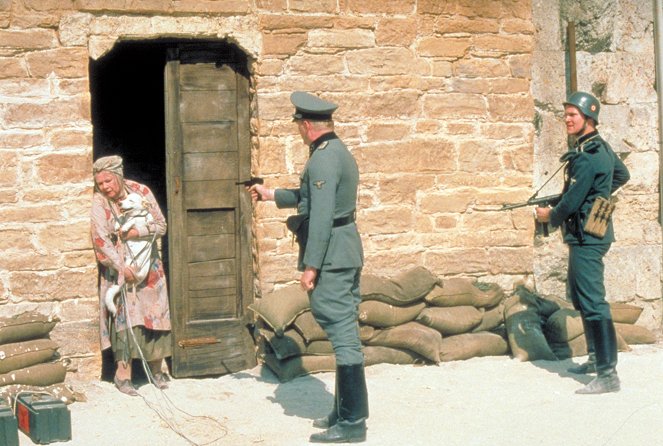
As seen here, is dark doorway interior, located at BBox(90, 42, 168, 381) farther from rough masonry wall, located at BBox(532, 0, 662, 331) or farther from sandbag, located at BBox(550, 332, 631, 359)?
sandbag, located at BBox(550, 332, 631, 359)

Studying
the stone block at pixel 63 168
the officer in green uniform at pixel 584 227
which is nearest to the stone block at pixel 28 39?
the stone block at pixel 63 168

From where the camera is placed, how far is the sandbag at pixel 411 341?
7.35m

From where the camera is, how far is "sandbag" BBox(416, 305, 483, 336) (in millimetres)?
7488

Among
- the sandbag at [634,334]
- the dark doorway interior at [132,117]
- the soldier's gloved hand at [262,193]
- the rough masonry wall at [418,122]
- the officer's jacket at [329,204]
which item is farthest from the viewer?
the dark doorway interior at [132,117]

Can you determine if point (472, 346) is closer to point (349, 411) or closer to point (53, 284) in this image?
point (349, 411)

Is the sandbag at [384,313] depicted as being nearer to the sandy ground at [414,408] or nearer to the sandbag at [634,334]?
the sandy ground at [414,408]

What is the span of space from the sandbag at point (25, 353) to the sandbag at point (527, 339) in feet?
10.4

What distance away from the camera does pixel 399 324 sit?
7457 millimetres

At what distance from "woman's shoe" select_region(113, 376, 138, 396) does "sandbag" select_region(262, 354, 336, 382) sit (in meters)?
0.97

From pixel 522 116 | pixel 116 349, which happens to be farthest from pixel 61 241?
pixel 522 116

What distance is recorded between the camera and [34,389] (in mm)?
6418

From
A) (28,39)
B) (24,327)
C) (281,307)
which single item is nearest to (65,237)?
(24,327)

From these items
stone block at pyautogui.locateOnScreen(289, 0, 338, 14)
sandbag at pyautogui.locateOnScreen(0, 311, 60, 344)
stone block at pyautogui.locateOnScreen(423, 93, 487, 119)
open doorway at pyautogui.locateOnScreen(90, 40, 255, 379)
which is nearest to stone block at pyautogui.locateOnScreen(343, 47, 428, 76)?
stone block at pyautogui.locateOnScreen(423, 93, 487, 119)

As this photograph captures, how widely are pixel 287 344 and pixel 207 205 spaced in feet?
3.84
